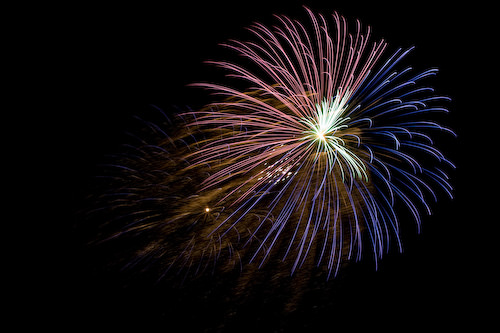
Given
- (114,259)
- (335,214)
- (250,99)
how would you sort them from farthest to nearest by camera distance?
1. (335,214)
2. (114,259)
3. (250,99)

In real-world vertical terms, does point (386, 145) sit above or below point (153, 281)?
above

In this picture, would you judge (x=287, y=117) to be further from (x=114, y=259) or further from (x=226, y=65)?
(x=114, y=259)

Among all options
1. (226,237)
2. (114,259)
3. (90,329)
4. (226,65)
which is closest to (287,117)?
(226,65)

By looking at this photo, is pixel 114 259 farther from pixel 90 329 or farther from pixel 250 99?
pixel 250 99

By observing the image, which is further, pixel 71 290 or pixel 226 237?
pixel 226 237

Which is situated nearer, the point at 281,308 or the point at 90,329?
the point at 90,329

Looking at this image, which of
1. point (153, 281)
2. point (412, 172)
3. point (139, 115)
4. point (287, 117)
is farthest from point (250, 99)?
point (153, 281)

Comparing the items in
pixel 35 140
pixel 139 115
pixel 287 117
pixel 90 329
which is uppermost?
pixel 287 117

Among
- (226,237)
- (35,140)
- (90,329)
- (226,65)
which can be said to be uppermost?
(226,65)

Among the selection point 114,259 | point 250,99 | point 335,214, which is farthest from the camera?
point 335,214
